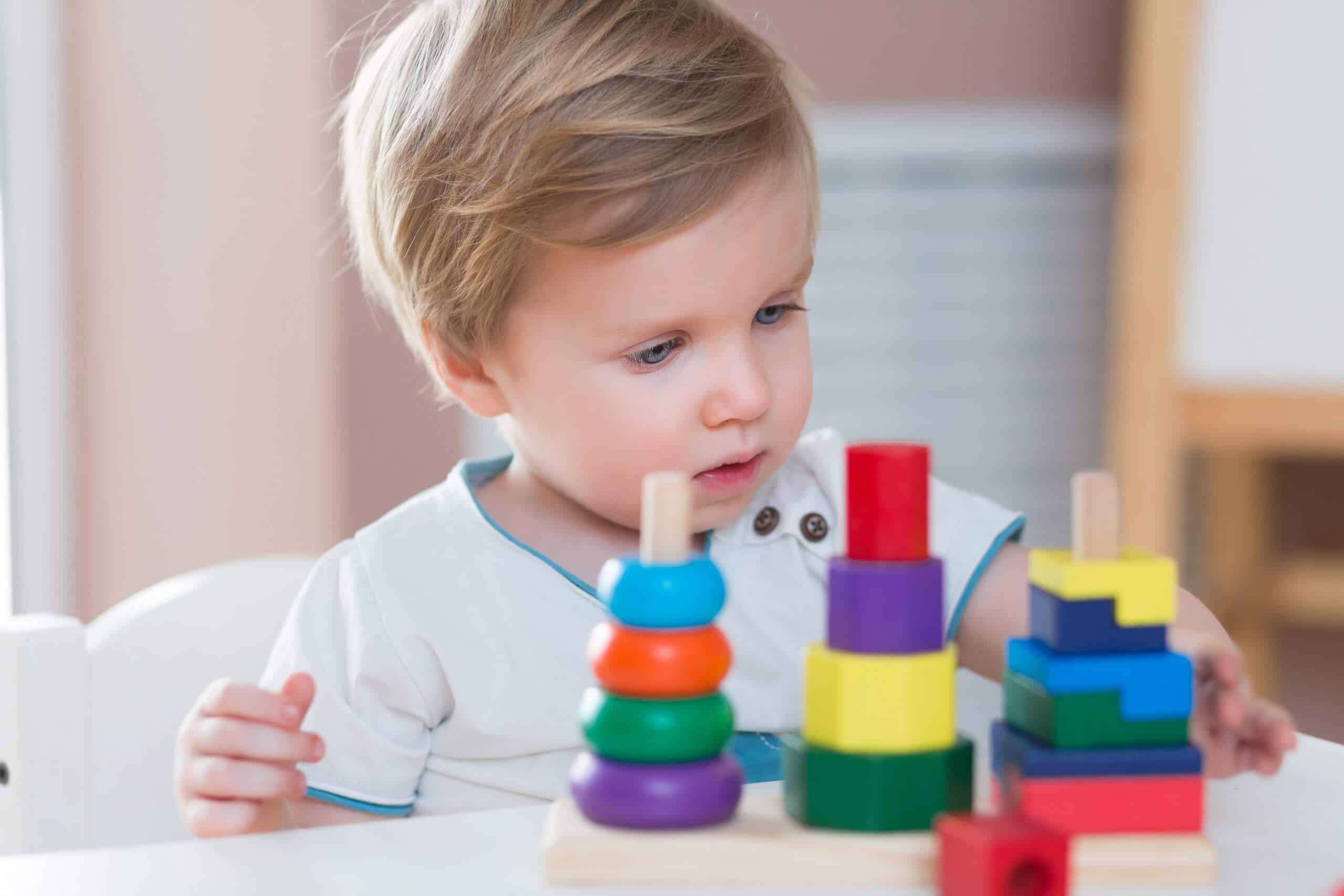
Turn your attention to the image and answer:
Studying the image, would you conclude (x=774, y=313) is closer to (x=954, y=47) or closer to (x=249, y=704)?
(x=249, y=704)

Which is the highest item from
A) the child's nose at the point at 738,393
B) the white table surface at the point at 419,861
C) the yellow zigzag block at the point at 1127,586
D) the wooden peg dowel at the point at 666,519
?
the child's nose at the point at 738,393

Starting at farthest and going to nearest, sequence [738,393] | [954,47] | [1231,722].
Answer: [954,47], [738,393], [1231,722]

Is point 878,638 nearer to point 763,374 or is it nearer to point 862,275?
point 763,374

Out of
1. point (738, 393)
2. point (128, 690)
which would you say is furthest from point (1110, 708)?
point (128, 690)

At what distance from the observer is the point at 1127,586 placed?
0.43 meters

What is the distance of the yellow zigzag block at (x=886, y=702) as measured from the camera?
16.7 inches

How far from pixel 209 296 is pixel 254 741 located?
126 centimetres

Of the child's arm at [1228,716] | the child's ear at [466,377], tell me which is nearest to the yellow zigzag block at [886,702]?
the child's arm at [1228,716]

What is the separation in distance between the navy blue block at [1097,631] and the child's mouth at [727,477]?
29cm

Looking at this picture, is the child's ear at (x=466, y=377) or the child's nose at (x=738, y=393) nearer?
the child's nose at (x=738, y=393)

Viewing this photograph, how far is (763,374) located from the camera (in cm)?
69

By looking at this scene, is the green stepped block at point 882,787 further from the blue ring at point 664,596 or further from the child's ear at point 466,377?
the child's ear at point 466,377

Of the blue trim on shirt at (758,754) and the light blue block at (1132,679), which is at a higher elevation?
the light blue block at (1132,679)

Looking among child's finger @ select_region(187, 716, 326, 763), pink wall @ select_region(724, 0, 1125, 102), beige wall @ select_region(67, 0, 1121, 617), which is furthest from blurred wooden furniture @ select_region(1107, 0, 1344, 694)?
child's finger @ select_region(187, 716, 326, 763)
